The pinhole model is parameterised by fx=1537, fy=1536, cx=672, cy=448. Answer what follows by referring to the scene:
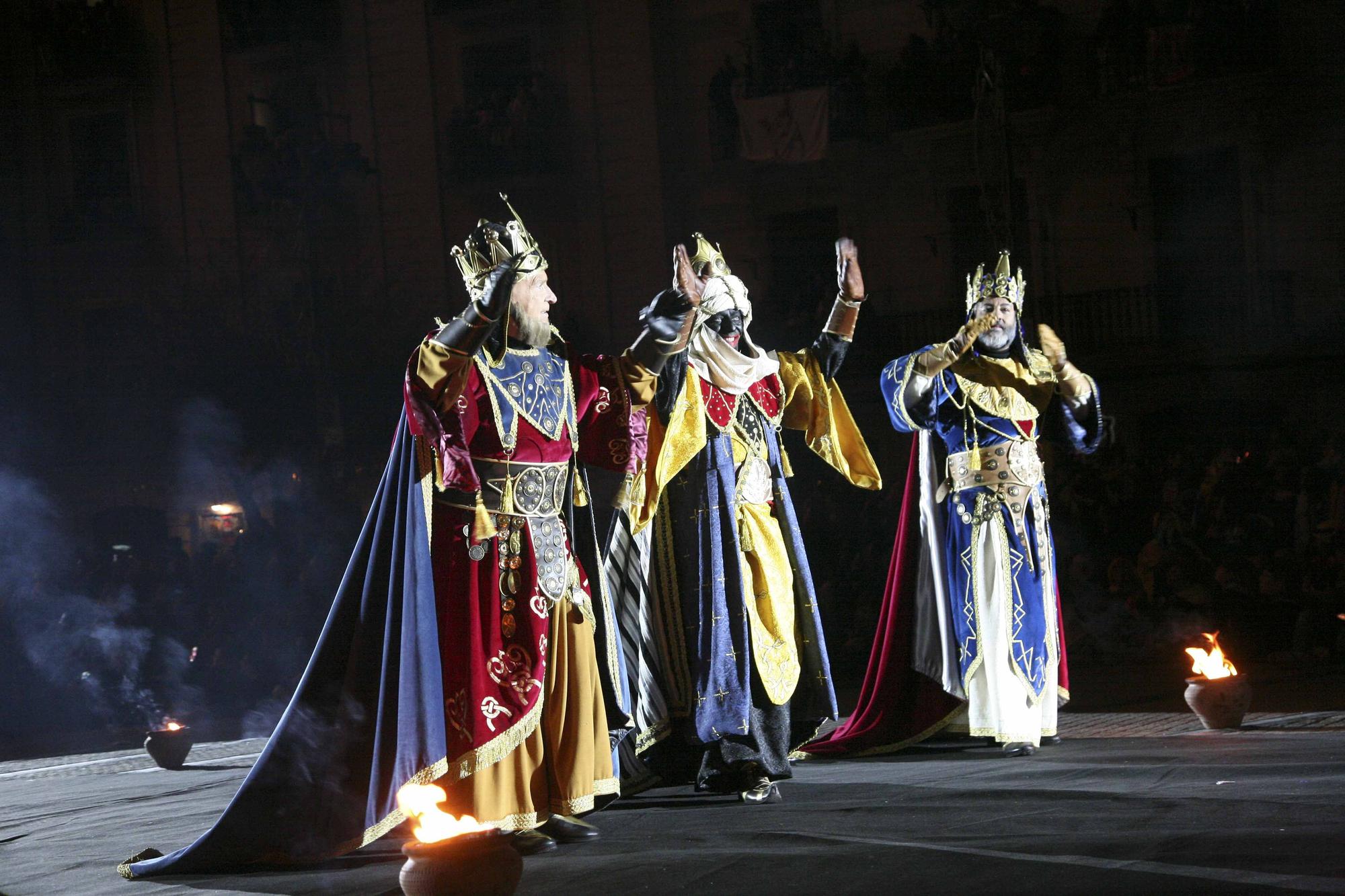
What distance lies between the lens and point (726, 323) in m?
5.42

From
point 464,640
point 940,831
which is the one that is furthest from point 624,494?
point 940,831

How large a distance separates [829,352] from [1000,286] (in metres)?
0.95

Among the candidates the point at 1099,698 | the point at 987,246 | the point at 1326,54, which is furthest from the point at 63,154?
the point at 1099,698

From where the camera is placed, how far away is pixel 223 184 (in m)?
18.8

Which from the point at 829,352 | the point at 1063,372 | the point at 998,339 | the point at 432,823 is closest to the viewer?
the point at 432,823

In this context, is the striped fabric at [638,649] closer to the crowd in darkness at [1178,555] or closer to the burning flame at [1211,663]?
the burning flame at [1211,663]

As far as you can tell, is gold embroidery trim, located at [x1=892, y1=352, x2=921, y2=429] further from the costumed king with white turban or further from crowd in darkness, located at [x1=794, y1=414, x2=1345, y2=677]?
crowd in darkness, located at [x1=794, y1=414, x2=1345, y2=677]

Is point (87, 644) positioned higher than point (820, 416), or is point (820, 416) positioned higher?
point (820, 416)

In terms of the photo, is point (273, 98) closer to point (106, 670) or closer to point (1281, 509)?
point (106, 670)

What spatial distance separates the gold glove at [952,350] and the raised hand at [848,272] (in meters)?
0.67

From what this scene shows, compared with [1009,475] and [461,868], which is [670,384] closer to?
[1009,475]

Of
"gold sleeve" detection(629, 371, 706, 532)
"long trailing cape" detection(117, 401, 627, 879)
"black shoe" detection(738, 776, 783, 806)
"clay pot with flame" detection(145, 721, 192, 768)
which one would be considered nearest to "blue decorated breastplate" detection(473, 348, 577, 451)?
"long trailing cape" detection(117, 401, 627, 879)

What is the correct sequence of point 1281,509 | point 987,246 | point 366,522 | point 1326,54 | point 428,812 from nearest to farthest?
point 428,812, point 366,522, point 1281,509, point 1326,54, point 987,246

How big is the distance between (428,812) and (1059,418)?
3902 mm
